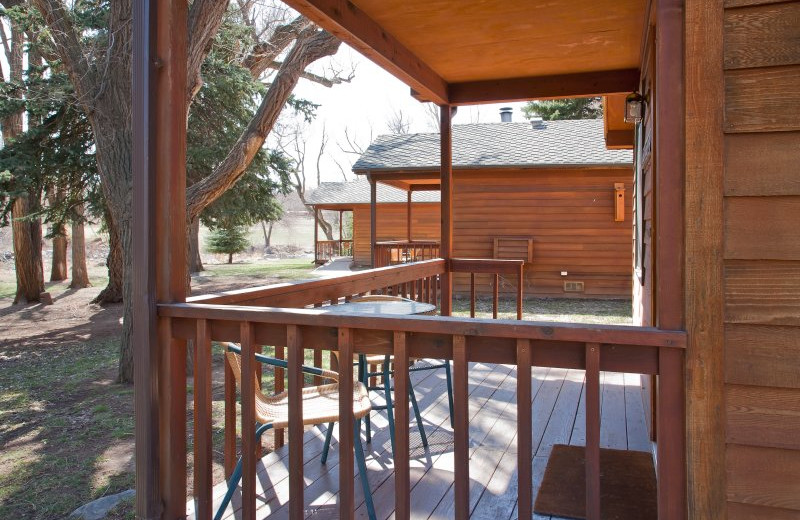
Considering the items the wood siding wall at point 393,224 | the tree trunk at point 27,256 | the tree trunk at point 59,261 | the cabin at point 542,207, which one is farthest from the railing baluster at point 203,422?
the wood siding wall at point 393,224

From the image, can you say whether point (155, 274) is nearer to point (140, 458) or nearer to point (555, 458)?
point (140, 458)

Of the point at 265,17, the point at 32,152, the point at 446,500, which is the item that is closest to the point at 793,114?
the point at 446,500

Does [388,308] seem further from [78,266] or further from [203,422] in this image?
[78,266]

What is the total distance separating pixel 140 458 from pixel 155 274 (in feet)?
2.30

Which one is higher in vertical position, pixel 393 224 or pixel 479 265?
pixel 393 224

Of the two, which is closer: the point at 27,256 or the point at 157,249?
the point at 157,249

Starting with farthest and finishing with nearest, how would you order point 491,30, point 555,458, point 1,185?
point 1,185, point 491,30, point 555,458

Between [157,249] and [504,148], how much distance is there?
1152 cm

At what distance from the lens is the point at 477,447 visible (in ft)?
11.0

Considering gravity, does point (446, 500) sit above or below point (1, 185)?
below

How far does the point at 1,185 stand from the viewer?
9328 millimetres

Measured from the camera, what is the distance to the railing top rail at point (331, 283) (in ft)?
9.21

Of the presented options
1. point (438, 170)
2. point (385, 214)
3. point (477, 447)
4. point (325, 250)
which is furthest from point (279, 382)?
point (325, 250)

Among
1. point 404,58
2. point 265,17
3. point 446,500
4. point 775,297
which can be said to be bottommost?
point 446,500
